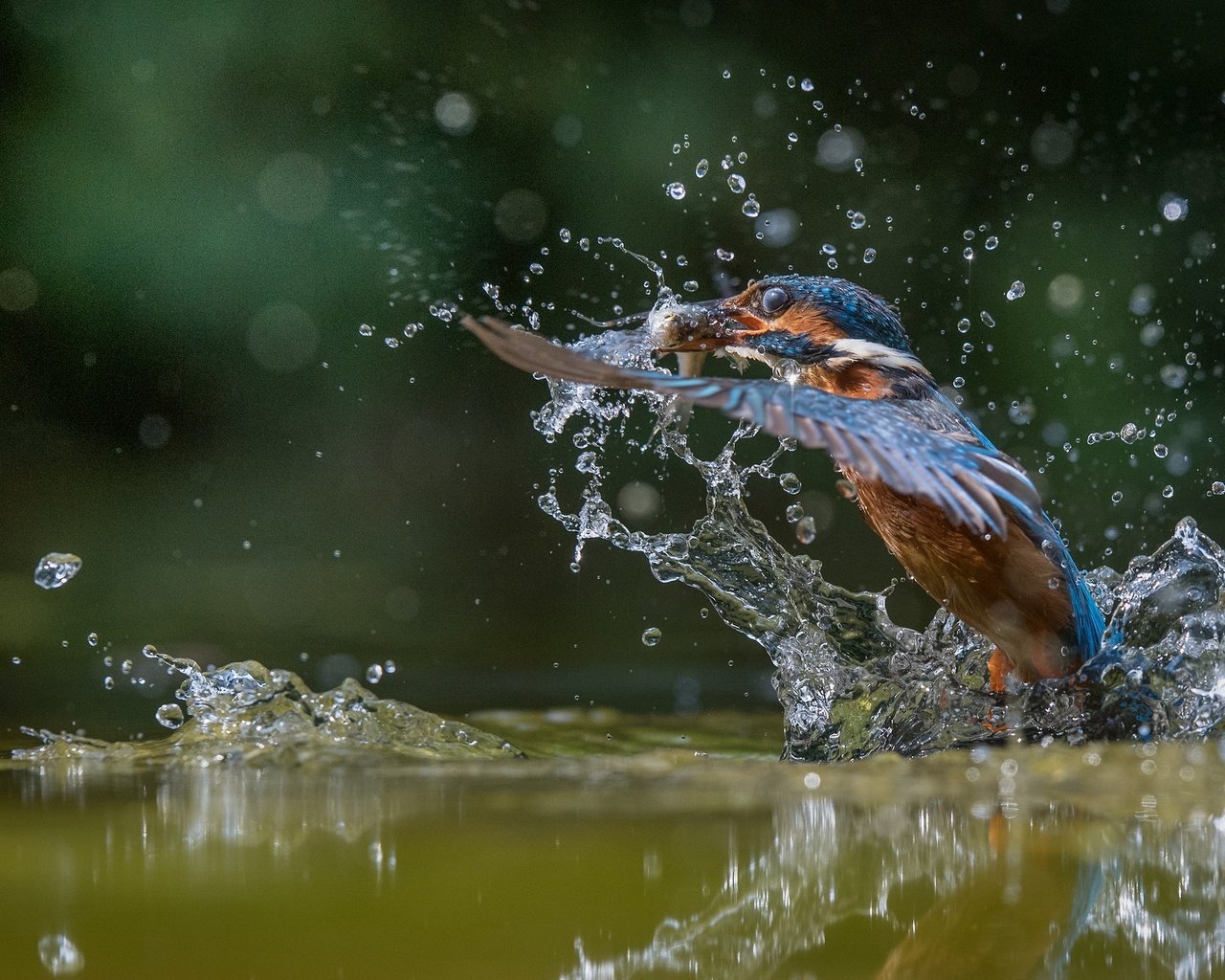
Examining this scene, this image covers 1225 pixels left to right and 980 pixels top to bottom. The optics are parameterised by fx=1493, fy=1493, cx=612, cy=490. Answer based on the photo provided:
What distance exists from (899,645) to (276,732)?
1.26 m

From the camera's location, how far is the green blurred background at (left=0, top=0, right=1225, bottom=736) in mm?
5652

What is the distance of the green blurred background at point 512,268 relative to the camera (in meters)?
5.65

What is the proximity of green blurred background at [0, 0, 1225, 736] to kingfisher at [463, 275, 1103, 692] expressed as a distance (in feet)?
8.38

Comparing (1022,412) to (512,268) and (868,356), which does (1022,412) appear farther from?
(868,356)

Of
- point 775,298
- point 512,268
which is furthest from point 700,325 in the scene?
point 512,268

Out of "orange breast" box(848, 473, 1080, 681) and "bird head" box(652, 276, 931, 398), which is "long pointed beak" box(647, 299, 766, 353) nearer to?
"bird head" box(652, 276, 931, 398)

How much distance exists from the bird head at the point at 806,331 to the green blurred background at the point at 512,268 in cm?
253

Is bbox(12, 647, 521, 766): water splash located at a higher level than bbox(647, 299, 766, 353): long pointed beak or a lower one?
lower

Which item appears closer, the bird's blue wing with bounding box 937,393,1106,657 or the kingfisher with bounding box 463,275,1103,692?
the kingfisher with bounding box 463,275,1103,692

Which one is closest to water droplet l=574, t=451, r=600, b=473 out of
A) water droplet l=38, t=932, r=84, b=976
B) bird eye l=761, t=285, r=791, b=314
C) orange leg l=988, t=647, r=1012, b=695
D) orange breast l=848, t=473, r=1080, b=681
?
bird eye l=761, t=285, r=791, b=314

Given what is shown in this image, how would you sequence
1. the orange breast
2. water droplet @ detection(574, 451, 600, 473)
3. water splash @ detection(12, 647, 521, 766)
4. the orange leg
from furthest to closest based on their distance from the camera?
water droplet @ detection(574, 451, 600, 473) → the orange leg → the orange breast → water splash @ detection(12, 647, 521, 766)

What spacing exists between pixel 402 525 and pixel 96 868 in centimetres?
498

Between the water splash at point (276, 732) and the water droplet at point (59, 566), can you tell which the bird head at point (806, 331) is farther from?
the water droplet at point (59, 566)

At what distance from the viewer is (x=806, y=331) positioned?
276 cm
